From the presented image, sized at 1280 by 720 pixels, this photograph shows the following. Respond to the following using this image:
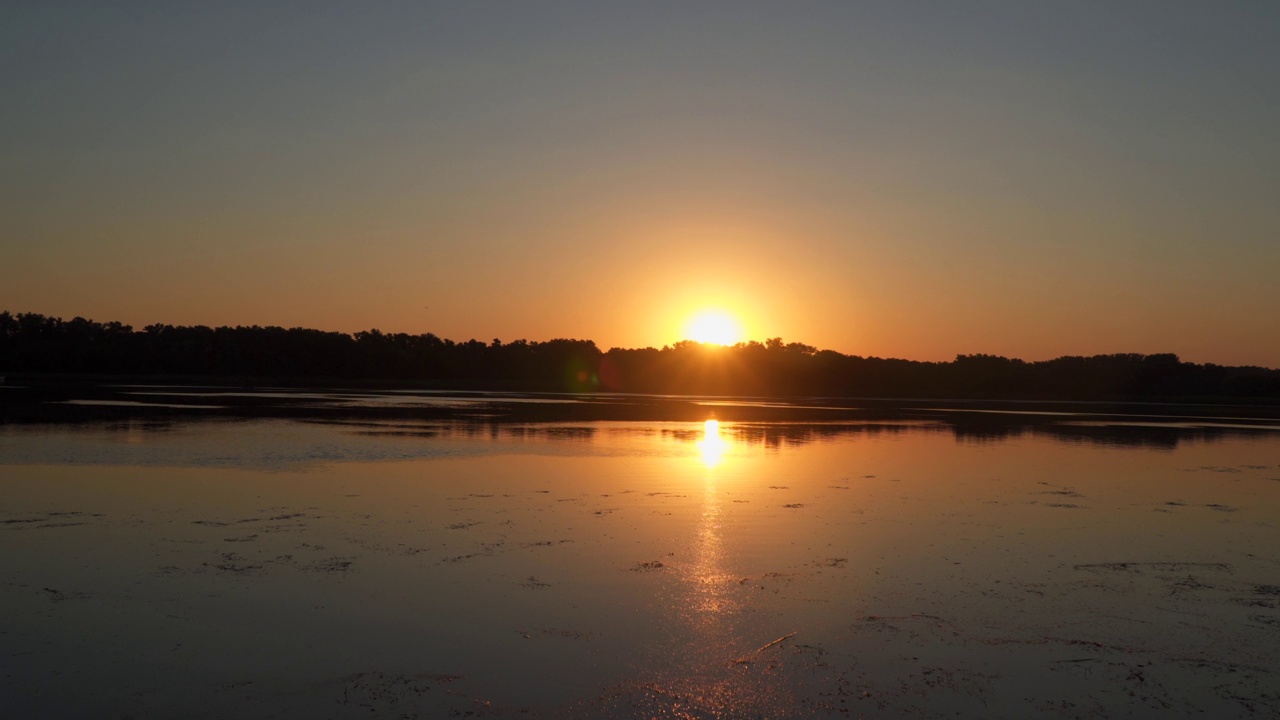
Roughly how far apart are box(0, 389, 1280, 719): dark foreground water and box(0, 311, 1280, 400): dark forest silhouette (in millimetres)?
72226

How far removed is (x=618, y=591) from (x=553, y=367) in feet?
343

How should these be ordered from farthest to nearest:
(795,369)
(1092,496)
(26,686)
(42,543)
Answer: (795,369)
(1092,496)
(42,543)
(26,686)

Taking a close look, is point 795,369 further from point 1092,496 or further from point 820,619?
point 820,619

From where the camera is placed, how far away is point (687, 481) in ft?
52.7

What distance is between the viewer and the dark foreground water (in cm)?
588

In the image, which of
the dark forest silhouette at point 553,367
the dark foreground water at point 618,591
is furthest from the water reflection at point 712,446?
the dark forest silhouette at point 553,367

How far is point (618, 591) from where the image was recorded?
8312mm

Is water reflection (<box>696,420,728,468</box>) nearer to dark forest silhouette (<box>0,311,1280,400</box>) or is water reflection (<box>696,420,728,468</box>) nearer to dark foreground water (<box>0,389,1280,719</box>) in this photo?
dark foreground water (<box>0,389,1280,719</box>)

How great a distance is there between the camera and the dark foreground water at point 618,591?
19.3ft

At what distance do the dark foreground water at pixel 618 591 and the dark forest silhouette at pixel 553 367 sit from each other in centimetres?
7223

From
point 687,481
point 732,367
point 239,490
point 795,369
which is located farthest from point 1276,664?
point 732,367

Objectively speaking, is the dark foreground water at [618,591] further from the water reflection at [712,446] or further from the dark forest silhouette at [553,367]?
the dark forest silhouette at [553,367]

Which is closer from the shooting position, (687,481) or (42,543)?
(42,543)

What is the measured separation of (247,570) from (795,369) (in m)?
96.1
